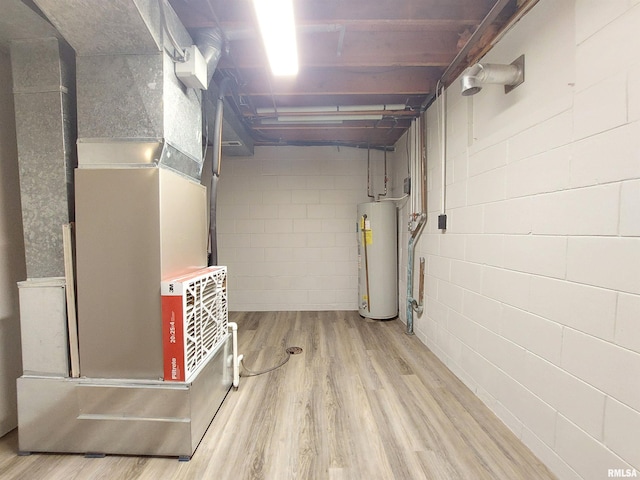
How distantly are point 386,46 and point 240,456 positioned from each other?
9.07 feet

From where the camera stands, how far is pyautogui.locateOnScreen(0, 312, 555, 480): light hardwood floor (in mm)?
1264

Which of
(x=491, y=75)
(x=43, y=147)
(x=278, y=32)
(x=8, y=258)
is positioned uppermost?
(x=278, y=32)

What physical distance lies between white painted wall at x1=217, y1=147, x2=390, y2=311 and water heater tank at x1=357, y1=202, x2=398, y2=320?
0.40 meters

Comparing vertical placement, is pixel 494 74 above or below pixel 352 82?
below

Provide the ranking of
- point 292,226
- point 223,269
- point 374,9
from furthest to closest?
1. point 292,226
2. point 223,269
3. point 374,9

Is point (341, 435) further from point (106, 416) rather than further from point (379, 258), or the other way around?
point (379, 258)

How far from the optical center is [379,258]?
3.36m

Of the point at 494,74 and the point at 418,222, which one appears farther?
the point at 418,222

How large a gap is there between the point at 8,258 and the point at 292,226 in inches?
106

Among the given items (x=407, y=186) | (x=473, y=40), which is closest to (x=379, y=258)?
(x=407, y=186)

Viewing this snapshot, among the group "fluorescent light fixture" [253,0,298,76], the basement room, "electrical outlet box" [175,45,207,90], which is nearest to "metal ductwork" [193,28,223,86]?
the basement room

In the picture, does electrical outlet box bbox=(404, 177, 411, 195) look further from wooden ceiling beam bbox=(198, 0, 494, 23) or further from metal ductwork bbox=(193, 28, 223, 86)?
metal ductwork bbox=(193, 28, 223, 86)

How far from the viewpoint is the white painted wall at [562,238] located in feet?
3.18
